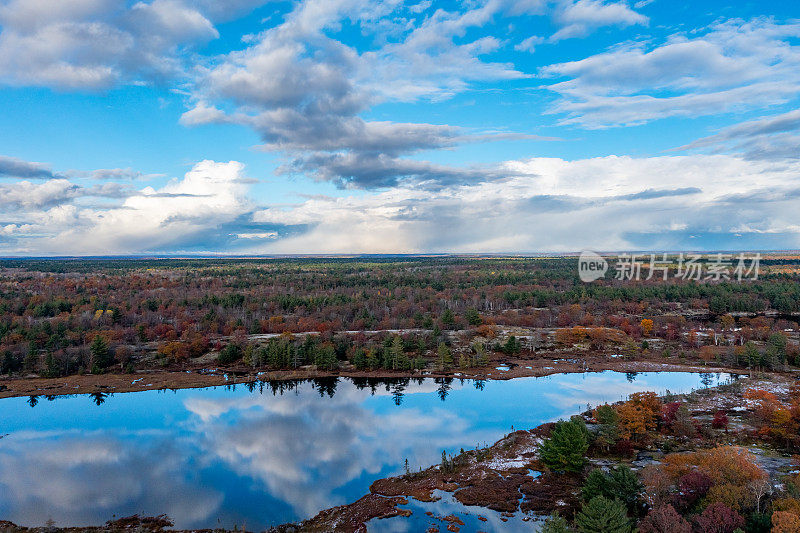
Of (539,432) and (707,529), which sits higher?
(707,529)

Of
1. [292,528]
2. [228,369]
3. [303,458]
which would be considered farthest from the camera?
[228,369]

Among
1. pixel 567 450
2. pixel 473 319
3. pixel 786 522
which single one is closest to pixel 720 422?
pixel 567 450

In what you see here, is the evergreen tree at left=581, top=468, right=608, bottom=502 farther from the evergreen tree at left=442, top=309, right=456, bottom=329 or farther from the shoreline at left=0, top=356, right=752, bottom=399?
the evergreen tree at left=442, top=309, right=456, bottom=329

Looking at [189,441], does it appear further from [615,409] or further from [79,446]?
[615,409]

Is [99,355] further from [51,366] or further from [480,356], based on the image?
[480,356]

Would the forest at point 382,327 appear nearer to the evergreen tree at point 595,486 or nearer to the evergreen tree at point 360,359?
the evergreen tree at point 360,359

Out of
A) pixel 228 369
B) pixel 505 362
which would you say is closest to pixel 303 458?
pixel 228 369

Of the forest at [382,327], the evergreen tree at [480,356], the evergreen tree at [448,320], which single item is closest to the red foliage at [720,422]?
the forest at [382,327]
